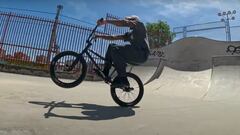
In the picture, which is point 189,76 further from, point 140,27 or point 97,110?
point 97,110

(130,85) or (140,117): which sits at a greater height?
(130,85)

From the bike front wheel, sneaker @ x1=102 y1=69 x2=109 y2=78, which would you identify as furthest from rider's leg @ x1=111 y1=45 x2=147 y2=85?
the bike front wheel

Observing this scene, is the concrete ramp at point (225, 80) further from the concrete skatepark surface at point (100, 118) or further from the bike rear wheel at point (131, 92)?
the bike rear wheel at point (131, 92)

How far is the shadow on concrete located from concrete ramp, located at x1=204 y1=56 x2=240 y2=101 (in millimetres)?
4000

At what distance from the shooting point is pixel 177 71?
1351 cm

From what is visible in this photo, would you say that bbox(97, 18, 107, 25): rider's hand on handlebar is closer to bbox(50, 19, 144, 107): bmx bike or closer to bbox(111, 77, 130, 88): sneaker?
bbox(50, 19, 144, 107): bmx bike

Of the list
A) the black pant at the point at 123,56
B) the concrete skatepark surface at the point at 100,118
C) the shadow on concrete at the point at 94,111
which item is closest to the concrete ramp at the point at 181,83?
the black pant at the point at 123,56

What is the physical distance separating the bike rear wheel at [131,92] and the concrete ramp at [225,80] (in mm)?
3148

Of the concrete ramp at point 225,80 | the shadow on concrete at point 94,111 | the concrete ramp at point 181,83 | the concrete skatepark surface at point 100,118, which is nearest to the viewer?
the concrete skatepark surface at point 100,118

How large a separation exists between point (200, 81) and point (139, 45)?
6043mm

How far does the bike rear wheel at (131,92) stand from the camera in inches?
232

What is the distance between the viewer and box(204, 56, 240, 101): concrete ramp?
8.99 metres

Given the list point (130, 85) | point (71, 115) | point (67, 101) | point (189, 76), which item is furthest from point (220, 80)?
point (71, 115)

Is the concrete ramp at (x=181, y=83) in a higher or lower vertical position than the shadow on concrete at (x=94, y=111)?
higher
